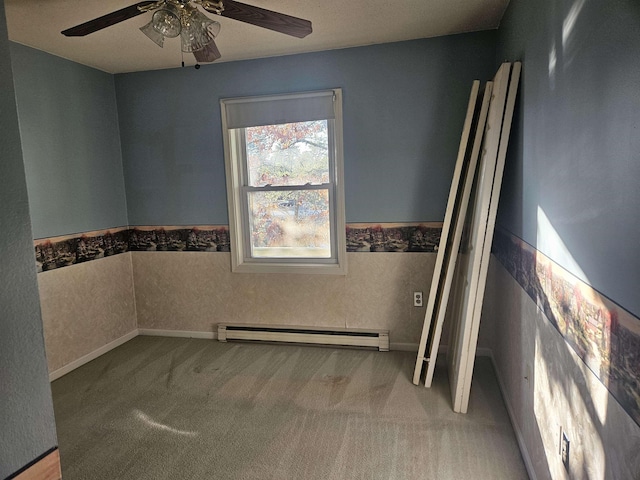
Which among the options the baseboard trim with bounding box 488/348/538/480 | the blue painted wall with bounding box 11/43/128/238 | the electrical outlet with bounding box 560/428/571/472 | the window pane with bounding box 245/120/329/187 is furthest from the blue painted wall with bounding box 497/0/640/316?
the blue painted wall with bounding box 11/43/128/238

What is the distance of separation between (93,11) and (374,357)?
2993mm

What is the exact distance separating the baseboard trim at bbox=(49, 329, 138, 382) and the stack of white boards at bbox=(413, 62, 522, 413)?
2643mm

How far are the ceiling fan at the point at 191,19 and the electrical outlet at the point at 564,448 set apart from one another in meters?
2.04

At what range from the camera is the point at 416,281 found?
3.22 m

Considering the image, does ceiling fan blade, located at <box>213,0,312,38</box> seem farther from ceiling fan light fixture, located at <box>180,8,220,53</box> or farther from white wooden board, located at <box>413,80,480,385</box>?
white wooden board, located at <box>413,80,480,385</box>

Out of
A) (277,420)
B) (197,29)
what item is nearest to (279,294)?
(277,420)

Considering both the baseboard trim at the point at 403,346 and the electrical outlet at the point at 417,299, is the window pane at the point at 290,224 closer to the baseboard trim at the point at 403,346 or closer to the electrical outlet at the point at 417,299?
the electrical outlet at the point at 417,299

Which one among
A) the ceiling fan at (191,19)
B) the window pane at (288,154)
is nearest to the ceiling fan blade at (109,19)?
the ceiling fan at (191,19)

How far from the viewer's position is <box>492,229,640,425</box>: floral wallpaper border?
3.04 ft

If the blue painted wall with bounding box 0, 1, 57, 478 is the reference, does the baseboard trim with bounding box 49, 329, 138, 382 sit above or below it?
below

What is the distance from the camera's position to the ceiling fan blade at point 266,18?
72.3 inches

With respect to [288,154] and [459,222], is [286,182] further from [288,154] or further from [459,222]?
[459,222]

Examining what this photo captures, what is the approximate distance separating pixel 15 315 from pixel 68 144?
9.05 ft

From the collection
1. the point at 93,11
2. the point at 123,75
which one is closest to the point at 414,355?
the point at 93,11
